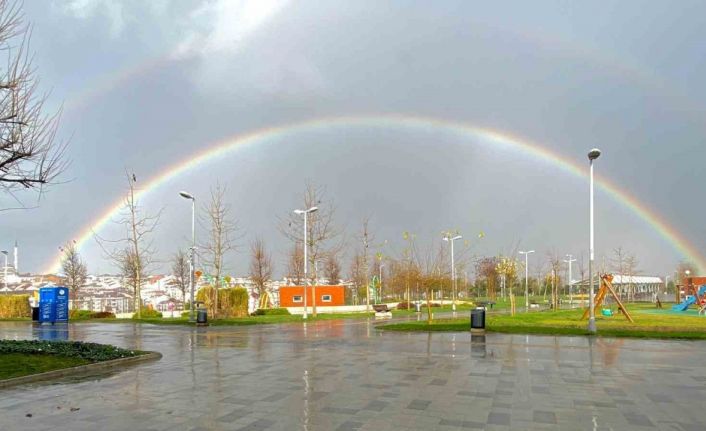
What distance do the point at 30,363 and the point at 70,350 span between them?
190cm

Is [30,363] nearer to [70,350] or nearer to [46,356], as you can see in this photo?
[46,356]

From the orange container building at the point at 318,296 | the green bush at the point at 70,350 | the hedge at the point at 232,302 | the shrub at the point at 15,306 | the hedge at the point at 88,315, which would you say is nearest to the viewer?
the green bush at the point at 70,350

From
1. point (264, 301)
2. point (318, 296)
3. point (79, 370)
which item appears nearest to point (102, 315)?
point (264, 301)

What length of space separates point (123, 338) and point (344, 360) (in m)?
12.6

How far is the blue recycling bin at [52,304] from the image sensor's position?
35094mm

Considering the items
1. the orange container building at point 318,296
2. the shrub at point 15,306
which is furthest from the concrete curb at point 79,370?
the orange container building at point 318,296

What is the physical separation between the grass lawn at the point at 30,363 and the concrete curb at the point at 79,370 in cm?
20

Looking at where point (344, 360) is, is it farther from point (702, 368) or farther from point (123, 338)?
point (123, 338)

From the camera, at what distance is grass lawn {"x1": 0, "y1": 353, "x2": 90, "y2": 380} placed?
11.8 metres

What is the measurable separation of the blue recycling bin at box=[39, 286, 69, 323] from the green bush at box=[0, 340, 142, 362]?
2167 centimetres

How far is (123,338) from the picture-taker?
75.7 ft

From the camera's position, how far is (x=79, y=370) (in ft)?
42.1

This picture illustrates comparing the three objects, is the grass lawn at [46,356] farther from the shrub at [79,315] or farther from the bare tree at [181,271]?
the bare tree at [181,271]

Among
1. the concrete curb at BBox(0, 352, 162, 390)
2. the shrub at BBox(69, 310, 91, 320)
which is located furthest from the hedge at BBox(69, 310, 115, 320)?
the concrete curb at BBox(0, 352, 162, 390)
